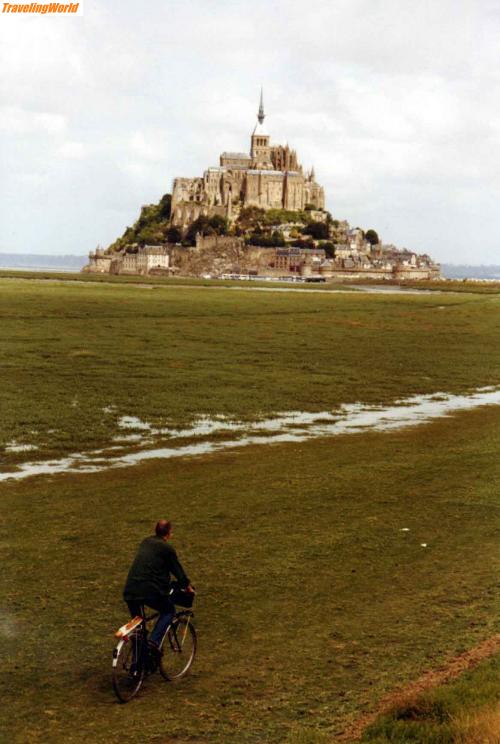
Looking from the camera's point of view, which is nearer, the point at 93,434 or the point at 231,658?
the point at 231,658

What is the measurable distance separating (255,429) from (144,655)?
18.5 m

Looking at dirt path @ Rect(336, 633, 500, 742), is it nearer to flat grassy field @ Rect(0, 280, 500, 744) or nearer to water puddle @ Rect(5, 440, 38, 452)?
flat grassy field @ Rect(0, 280, 500, 744)

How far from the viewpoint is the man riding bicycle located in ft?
35.3

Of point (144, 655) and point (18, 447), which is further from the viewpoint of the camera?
point (18, 447)

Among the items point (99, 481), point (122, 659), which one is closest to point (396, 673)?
point (122, 659)

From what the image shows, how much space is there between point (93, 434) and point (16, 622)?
14.6 meters

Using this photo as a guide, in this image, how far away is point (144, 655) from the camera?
1062 cm

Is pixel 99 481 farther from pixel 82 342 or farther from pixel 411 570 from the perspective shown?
pixel 82 342

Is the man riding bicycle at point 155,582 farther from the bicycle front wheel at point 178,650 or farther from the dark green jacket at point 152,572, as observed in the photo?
the bicycle front wheel at point 178,650

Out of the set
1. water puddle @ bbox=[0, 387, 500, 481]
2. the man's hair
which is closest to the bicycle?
the man's hair

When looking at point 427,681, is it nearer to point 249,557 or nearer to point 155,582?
point 155,582

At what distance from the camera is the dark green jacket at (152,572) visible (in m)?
10.8

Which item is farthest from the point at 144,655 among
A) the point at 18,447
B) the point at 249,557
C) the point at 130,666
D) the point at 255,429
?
the point at 255,429

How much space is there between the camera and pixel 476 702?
9.73 meters
